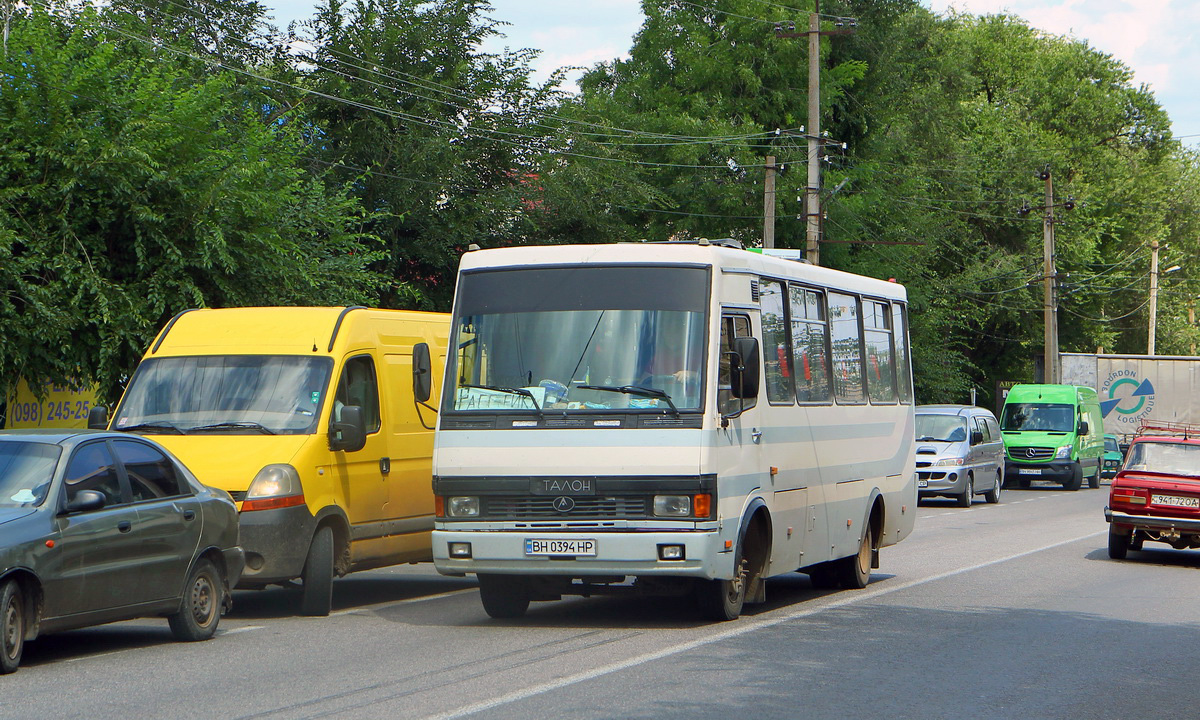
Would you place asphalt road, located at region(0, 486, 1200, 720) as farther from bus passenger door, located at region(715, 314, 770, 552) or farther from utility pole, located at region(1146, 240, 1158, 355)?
utility pole, located at region(1146, 240, 1158, 355)

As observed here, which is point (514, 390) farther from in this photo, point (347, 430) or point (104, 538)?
point (104, 538)

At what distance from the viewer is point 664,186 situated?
142 ft

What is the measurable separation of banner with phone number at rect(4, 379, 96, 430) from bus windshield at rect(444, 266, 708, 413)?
8777 millimetres

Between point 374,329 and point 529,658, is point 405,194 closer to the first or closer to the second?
point 374,329

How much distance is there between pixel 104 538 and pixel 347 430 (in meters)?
2.81

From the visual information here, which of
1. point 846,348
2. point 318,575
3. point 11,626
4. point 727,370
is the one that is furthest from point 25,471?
point 846,348

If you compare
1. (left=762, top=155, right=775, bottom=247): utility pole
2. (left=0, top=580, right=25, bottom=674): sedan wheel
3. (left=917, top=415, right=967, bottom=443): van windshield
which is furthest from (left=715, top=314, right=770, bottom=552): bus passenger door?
(left=762, top=155, right=775, bottom=247): utility pole

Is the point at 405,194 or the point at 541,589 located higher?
the point at 405,194

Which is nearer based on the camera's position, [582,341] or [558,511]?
[558,511]

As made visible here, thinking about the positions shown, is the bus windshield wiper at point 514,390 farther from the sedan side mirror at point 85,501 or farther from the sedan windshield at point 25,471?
the sedan windshield at point 25,471

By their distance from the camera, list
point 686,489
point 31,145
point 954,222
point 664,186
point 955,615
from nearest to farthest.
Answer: point 686,489, point 955,615, point 31,145, point 664,186, point 954,222

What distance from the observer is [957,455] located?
98.4 ft

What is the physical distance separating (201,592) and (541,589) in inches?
101

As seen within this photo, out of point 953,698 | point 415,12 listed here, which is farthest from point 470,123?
point 953,698
